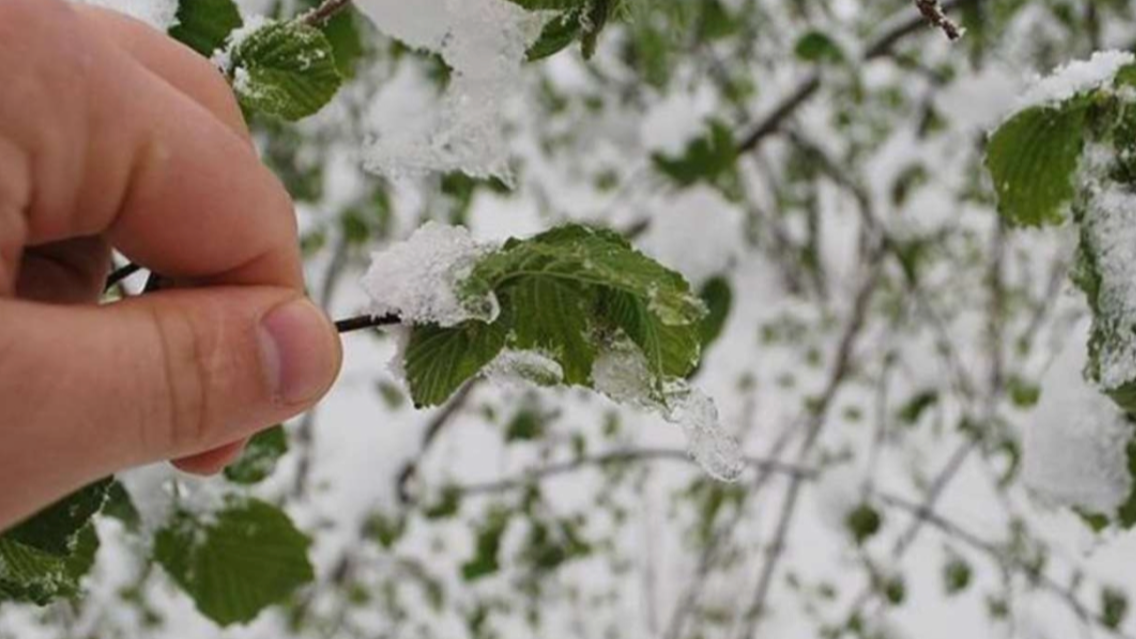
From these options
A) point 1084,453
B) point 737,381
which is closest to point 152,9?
point 1084,453

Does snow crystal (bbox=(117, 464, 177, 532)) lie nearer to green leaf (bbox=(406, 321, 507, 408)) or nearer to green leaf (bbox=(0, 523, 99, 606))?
green leaf (bbox=(0, 523, 99, 606))

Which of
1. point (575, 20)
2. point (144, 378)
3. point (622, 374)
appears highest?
point (575, 20)

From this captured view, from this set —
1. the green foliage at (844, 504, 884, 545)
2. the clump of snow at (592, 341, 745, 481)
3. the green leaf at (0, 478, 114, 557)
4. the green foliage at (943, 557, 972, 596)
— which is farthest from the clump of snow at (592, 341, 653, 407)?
the green foliage at (943, 557, 972, 596)

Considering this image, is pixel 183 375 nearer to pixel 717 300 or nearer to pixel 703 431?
pixel 703 431

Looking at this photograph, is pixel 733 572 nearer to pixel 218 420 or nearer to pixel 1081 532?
pixel 1081 532

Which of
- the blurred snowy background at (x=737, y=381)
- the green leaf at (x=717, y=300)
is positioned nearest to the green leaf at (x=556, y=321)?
the blurred snowy background at (x=737, y=381)

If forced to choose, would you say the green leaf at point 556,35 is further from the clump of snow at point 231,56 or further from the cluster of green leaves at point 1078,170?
the cluster of green leaves at point 1078,170
